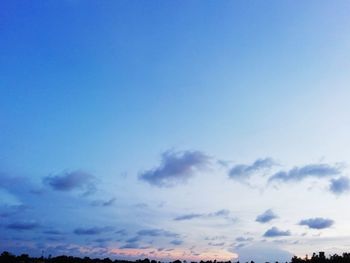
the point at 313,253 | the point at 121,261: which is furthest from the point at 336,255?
the point at 121,261

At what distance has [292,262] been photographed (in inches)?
3135

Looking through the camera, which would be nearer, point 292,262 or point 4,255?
point 292,262

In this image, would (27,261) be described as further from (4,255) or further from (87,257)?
(87,257)

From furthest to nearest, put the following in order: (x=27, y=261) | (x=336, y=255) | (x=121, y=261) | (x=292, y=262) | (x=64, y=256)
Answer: (x=121, y=261)
(x=64, y=256)
(x=27, y=261)
(x=292, y=262)
(x=336, y=255)

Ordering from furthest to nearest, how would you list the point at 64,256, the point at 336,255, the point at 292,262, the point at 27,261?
1. the point at 64,256
2. the point at 27,261
3. the point at 292,262
4. the point at 336,255

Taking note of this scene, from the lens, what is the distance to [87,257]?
427 feet

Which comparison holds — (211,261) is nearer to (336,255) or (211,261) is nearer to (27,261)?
(27,261)

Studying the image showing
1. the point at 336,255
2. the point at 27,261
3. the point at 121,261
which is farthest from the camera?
the point at 121,261

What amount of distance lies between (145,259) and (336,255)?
279 ft

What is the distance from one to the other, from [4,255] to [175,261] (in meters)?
54.1

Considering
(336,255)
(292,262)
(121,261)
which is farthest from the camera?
(121,261)

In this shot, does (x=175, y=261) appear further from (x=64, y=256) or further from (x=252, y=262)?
(x=64, y=256)

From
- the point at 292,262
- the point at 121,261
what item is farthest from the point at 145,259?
the point at 292,262

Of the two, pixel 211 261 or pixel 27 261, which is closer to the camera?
pixel 27 261
